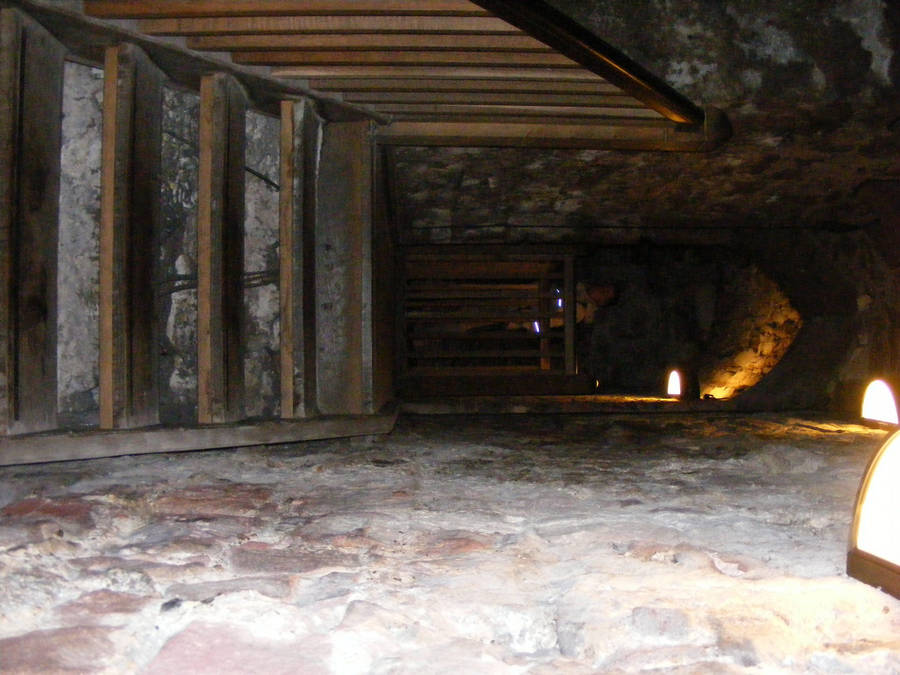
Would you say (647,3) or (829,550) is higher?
(647,3)

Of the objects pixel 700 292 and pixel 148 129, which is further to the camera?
pixel 700 292

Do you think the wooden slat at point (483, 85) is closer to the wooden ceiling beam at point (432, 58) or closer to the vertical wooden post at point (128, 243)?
the wooden ceiling beam at point (432, 58)

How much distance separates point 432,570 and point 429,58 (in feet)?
8.69

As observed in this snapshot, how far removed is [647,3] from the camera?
174 inches

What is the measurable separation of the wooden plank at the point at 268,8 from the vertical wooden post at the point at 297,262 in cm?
88

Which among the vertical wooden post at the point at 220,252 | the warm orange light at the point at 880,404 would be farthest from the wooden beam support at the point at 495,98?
the warm orange light at the point at 880,404

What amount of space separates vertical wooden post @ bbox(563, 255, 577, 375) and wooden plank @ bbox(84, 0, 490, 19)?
15.4ft

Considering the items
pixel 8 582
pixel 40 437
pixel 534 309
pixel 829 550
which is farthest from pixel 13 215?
pixel 534 309

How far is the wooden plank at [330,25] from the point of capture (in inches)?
135

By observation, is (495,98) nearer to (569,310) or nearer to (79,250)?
(79,250)

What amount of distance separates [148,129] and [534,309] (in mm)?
6400

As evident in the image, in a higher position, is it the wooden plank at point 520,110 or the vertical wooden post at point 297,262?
the wooden plank at point 520,110

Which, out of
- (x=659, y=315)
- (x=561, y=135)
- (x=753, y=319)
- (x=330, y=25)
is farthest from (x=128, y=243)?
(x=659, y=315)

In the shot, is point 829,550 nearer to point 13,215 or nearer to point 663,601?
point 663,601
